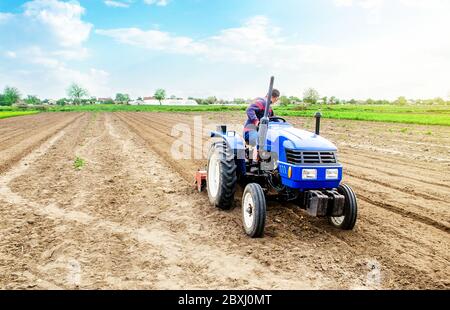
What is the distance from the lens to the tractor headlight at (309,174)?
4406mm

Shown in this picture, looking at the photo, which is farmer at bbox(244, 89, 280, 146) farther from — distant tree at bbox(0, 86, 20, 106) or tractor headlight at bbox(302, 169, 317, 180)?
distant tree at bbox(0, 86, 20, 106)

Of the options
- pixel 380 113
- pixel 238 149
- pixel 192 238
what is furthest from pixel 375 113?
pixel 192 238

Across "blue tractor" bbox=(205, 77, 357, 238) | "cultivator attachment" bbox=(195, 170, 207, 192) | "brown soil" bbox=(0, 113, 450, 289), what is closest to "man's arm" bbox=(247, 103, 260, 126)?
"blue tractor" bbox=(205, 77, 357, 238)

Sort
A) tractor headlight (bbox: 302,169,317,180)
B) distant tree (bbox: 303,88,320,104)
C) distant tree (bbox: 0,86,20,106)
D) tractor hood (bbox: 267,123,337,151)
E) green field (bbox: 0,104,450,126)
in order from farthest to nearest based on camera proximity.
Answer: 1. distant tree (bbox: 0,86,20,106)
2. distant tree (bbox: 303,88,320,104)
3. green field (bbox: 0,104,450,126)
4. tractor hood (bbox: 267,123,337,151)
5. tractor headlight (bbox: 302,169,317,180)

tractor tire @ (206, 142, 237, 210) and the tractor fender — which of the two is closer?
tractor tire @ (206, 142, 237, 210)

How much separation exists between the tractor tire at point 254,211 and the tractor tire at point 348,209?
116 cm

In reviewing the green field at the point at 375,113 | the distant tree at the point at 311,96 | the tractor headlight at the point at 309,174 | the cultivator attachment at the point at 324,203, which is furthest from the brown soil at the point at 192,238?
the distant tree at the point at 311,96

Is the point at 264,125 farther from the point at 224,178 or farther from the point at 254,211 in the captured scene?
the point at 254,211

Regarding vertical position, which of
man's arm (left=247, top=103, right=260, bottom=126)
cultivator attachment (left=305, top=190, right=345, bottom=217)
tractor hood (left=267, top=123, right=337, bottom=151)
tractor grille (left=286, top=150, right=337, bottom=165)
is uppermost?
man's arm (left=247, top=103, right=260, bottom=126)

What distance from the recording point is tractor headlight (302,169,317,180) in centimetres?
441

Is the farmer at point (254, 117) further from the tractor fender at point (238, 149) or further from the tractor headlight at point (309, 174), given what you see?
the tractor headlight at point (309, 174)

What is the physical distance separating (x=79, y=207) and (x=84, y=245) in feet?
5.68
